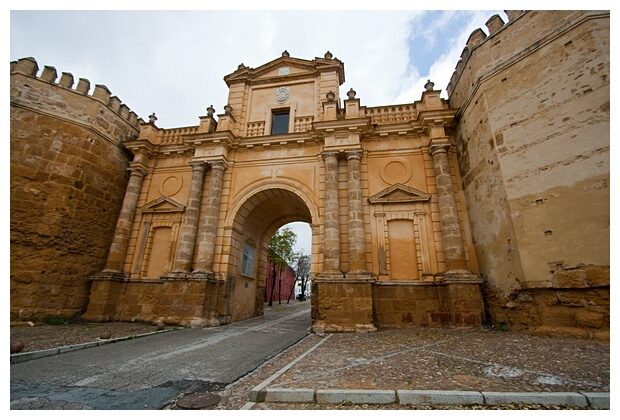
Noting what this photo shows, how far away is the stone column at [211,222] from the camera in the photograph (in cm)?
1045

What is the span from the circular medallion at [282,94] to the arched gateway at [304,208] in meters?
0.06

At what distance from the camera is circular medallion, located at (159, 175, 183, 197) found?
12423 millimetres

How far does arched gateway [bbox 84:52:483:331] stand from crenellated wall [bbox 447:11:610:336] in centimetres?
115

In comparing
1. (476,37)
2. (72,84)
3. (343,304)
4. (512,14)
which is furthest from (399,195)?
(72,84)

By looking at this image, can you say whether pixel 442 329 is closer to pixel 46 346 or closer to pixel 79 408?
pixel 79 408

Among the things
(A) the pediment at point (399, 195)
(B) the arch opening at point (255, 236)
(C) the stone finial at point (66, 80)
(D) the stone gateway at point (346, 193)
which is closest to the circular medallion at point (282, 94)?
(D) the stone gateway at point (346, 193)

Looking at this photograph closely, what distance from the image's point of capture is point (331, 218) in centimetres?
988

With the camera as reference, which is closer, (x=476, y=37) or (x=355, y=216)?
(x=355, y=216)

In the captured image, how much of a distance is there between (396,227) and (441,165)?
2.81 meters

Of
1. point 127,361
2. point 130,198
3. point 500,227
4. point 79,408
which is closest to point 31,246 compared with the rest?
point 130,198

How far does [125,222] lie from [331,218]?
8.89 metres

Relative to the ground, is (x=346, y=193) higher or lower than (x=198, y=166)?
lower

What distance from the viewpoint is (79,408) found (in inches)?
118

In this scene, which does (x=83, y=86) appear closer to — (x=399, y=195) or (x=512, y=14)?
(x=399, y=195)
